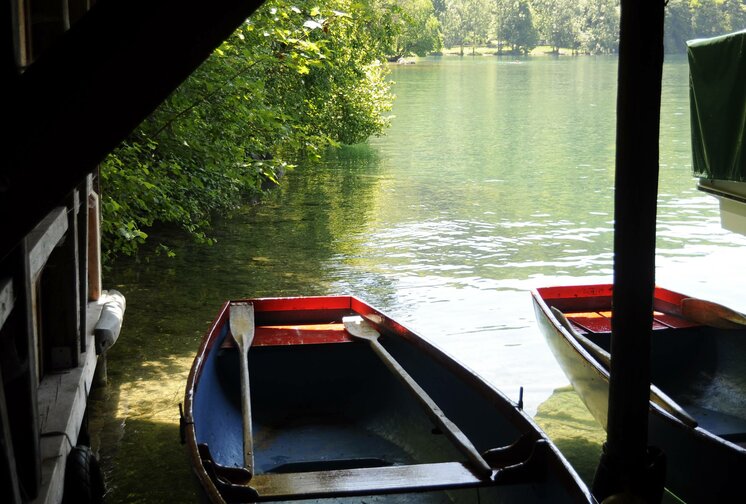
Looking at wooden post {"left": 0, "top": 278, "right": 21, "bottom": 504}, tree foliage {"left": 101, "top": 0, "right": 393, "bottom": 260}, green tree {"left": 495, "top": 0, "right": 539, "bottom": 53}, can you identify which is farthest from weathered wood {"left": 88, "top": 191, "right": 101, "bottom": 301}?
green tree {"left": 495, "top": 0, "right": 539, "bottom": 53}

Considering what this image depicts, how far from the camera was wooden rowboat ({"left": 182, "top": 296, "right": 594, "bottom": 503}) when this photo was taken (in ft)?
14.9

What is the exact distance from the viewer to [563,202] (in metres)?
19.2

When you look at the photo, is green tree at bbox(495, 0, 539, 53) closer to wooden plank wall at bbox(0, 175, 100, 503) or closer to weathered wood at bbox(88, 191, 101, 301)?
weathered wood at bbox(88, 191, 101, 301)

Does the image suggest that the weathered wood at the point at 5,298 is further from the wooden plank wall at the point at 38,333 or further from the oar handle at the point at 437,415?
the oar handle at the point at 437,415

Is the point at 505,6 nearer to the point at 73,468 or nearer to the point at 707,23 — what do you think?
the point at 707,23

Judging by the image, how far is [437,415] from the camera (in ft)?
17.5

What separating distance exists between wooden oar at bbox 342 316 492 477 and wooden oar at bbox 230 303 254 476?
0.78 metres

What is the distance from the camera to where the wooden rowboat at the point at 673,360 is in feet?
19.0

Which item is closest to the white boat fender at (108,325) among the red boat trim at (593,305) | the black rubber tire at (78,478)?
the black rubber tire at (78,478)

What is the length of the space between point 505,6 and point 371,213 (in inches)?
4381

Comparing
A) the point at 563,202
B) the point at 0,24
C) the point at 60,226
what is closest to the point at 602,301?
the point at 60,226

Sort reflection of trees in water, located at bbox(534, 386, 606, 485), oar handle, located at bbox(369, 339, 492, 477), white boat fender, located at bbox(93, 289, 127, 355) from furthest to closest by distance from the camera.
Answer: reflection of trees in water, located at bbox(534, 386, 606, 485) < white boat fender, located at bbox(93, 289, 127, 355) < oar handle, located at bbox(369, 339, 492, 477)

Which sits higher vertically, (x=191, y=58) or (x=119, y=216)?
(x=191, y=58)

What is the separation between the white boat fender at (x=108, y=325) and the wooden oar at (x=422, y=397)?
69.9 inches
